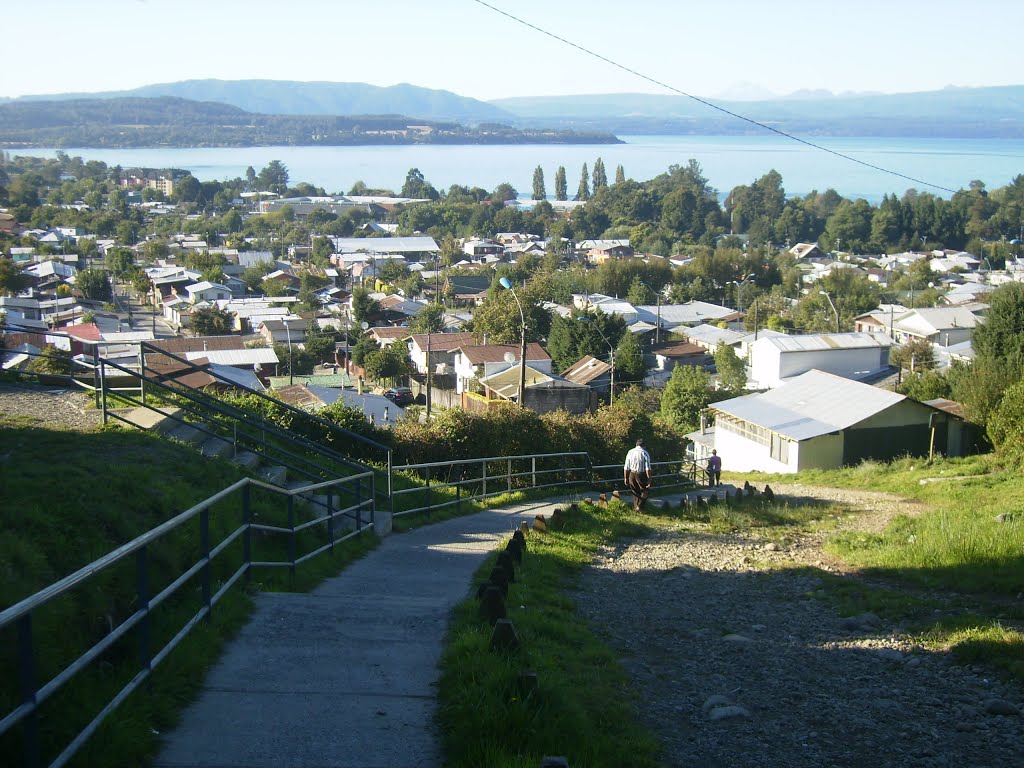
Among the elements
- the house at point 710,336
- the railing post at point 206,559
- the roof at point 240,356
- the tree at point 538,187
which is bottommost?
the house at point 710,336

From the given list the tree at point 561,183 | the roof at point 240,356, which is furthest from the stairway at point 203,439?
the tree at point 561,183

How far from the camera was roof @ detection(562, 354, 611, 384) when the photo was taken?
39438mm

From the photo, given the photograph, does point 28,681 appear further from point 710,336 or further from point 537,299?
point 710,336

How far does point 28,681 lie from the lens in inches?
115

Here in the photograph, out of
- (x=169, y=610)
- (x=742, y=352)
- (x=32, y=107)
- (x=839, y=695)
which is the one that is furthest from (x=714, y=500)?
(x=32, y=107)

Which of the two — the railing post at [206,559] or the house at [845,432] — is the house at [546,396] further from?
the railing post at [206,559]

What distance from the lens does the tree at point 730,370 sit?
38.9 m

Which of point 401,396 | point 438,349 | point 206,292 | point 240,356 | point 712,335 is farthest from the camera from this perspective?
point 206,292

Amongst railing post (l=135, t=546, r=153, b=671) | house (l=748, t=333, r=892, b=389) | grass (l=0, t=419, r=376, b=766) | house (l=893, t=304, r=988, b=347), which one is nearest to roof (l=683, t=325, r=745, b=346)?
house (l=893, t=304, r=988, b=347)

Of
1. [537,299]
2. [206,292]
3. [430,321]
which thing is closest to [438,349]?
[537,299]

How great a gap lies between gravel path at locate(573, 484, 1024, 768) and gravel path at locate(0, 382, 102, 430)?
4.64 meters

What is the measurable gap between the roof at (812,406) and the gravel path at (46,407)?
16.9 meters

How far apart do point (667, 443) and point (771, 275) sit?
65363 millimetres

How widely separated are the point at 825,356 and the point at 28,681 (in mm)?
35554
